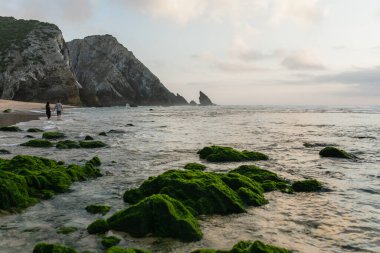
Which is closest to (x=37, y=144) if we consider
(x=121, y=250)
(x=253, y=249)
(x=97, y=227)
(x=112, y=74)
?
(x=97, y=227)

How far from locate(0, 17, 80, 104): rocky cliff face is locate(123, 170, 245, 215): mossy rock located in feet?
276

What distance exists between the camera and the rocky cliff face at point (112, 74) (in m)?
141

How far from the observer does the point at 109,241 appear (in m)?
6.84

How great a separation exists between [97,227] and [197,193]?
2895mm

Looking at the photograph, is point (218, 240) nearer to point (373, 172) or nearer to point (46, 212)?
point (46, 212)

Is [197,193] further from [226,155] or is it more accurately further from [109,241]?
[226,155]

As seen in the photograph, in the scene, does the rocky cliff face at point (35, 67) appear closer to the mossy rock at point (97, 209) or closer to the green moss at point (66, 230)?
the mossy rock at point (97, 209)

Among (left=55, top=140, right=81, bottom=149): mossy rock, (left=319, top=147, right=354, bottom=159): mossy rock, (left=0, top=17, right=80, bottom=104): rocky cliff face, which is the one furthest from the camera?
(left=0, top=17, right=80, bottom=104): rocky cliff face

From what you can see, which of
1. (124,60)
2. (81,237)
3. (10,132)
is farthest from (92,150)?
(124,60)

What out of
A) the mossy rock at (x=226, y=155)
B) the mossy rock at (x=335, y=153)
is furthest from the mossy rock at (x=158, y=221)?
the mossy rock at (x=335, y=153)

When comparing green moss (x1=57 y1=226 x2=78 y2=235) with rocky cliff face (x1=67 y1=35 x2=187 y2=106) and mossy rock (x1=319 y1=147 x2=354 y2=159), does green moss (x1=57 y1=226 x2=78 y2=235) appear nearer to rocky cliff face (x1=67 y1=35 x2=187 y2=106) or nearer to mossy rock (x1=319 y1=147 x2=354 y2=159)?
mossy rock (x1=319 y1=147 x2=354 y2=159)

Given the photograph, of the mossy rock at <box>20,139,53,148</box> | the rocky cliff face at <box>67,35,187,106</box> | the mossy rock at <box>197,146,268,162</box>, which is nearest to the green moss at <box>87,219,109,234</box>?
the mossy rock at <box>197,146,268,162</box>

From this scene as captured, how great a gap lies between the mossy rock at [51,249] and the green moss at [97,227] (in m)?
1.15

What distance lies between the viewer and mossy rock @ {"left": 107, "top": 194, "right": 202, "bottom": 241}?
7328 millimetres
